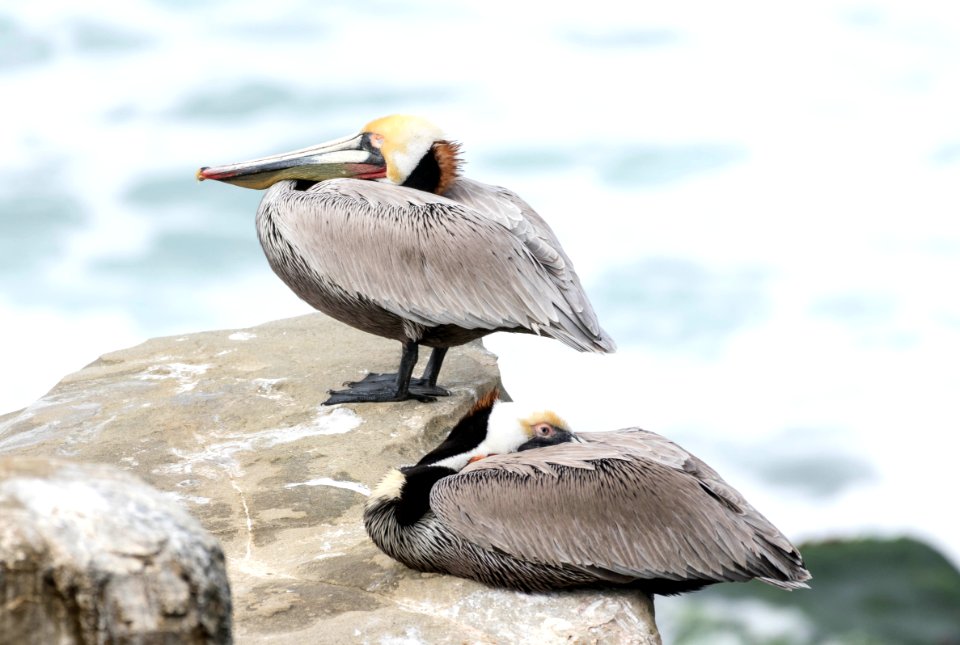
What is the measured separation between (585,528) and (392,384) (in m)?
1.97

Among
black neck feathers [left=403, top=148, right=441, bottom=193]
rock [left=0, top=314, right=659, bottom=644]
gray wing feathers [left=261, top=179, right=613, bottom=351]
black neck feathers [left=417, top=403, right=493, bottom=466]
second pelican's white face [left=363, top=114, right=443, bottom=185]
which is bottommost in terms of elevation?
rock [left=0, top=314, right=659, bottom=644]

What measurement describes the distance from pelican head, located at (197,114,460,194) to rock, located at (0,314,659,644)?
0.85m

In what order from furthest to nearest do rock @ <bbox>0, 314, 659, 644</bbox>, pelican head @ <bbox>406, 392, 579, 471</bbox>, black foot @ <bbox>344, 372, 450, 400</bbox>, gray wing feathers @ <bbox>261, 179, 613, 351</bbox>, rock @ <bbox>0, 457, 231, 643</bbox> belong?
black foot @ <bbox>344, 372, 450, 400</bbox> → gray wing feathers @ <bbox>261, 179, 613, 351</bbox> → pelican head @ <bbox>406, 392, 579, 471</bbox> → rock @ <bbox>0, 314, 659, 644</bbox> → rock @ <bbox>0, 457, 231, 643</bbox>

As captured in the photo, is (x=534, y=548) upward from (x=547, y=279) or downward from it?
downward

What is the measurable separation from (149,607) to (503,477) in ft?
5.43

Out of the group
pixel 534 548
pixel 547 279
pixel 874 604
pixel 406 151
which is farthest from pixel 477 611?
pixel 406 151

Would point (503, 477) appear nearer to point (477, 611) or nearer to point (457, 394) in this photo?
point (477, 611)

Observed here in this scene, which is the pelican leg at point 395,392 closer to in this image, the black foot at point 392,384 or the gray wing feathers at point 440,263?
the black foot at point 392,384

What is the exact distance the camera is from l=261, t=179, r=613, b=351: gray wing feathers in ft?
16.7

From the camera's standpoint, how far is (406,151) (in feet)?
18.4

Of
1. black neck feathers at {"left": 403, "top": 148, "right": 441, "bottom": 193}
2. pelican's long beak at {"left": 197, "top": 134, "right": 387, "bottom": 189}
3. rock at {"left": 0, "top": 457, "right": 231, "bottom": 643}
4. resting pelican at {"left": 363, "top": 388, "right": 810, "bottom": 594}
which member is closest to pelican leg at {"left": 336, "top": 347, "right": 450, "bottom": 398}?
black neck feathers at {"left": 403, "top": 148, "right": 441, "bottom": 193}

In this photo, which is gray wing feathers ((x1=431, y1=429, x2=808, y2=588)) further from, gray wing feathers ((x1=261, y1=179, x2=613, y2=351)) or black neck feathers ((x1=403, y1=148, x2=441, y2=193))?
black neck feathers ((x1=403, y1=148, x2=441, y2=193))

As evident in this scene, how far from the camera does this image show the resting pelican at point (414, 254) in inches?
201

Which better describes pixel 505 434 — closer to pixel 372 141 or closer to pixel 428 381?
pixel 428 381
